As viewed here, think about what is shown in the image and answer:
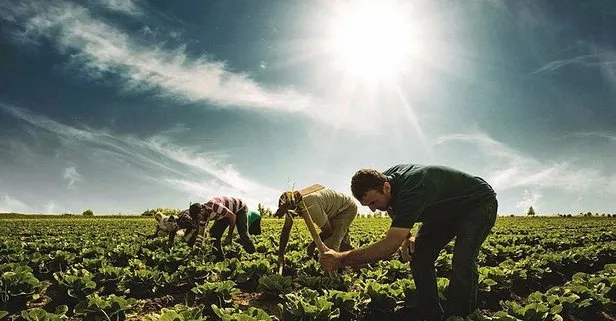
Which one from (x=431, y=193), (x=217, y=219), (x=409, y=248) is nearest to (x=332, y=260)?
(x=431, y=193)

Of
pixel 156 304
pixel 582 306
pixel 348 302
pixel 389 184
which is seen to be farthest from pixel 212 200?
pixel 582 306

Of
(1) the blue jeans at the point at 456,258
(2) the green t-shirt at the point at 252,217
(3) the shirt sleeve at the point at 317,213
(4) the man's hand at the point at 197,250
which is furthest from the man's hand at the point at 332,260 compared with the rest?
(2) the green t-shirt at the point at 252,217

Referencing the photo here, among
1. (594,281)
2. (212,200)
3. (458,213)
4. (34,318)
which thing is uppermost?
(212,200)

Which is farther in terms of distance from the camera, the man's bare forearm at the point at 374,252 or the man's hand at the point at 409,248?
the man's hand at the point at 409,248

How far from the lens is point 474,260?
463 centimetres

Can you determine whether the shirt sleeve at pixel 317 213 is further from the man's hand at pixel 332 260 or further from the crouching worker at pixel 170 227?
the crouching worker at pixel 170 227

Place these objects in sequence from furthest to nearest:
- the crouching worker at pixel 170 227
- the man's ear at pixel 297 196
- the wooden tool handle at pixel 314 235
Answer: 1. the crouching worker at pixel 170 227
2. the man's ear at pixel 297 196
3. the wooden tool handle at pixel 314 235

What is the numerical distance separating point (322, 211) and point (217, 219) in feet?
11.3

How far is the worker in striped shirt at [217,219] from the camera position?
903 cm

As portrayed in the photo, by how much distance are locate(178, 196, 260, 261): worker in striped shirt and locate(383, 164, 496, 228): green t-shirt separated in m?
5.28

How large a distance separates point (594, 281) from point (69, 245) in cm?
1206

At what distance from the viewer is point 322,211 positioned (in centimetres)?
698

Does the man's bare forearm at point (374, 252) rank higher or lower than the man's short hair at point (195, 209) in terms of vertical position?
lower

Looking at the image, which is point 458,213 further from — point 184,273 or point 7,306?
point 7,306
